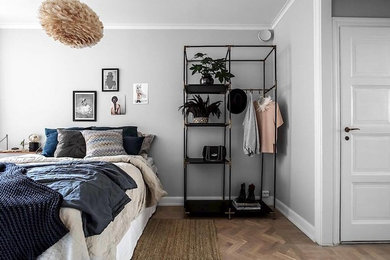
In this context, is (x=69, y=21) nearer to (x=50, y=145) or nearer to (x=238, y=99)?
(x=50, y=145)

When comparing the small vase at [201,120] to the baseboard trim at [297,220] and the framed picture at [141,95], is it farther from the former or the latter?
the baseboard trim at [297,220]

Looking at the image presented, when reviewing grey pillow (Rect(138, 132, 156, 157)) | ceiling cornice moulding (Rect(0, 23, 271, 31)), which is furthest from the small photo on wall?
ceiling cornice moulding (Rect(0, 23, 271, 31))

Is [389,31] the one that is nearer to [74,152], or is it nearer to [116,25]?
[116,25]

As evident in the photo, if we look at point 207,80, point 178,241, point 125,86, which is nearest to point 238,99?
point 207,80

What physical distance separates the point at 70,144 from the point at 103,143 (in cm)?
42

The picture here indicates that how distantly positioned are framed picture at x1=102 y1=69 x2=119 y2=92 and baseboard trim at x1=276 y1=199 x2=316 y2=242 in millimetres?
2810

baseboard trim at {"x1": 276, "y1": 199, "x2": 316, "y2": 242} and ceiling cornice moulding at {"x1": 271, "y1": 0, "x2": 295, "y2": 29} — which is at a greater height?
ceiling cornice moulding at {"x1": 271, "y1": 0, "x2": 295, "y2": 29}

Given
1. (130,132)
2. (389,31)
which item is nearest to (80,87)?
(130,132)

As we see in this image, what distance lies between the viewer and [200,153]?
136 inches

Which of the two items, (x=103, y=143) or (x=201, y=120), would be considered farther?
(x=201, y=120)

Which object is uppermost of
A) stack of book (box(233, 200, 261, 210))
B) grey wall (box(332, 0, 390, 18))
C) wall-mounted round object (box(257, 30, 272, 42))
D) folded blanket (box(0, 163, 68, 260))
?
wall-mounted round object (box(257, 30, 272, 42))

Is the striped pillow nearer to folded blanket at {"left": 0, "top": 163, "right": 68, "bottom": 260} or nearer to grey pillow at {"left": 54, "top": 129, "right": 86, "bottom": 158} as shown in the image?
grey pillow at {"left": 54, "top": 129, "right": 86, "bottom": 158}

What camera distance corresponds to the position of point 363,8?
7.36 ft

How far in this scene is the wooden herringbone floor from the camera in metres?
1.97
